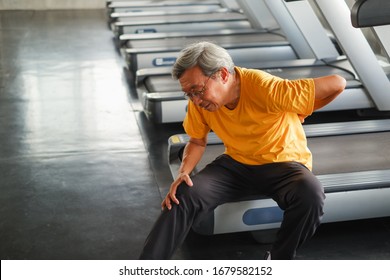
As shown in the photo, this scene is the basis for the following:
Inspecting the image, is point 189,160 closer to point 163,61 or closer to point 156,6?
point 163,61

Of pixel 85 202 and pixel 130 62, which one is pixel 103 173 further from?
pixel 130 62

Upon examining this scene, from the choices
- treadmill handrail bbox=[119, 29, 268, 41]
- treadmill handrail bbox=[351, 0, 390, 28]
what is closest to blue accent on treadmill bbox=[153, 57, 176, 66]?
treadmill handrail bbox=[119, 29, 268, 41]

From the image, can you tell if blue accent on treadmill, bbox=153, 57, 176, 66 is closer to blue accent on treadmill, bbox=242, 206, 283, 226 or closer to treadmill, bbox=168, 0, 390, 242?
treadmill, bbox=168, 0, 390, 242

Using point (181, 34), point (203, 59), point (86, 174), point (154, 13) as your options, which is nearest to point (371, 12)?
point (203, 59)

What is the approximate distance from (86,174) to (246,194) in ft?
4.76

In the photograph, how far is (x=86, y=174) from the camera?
3.76 m

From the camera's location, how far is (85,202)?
11.0ft

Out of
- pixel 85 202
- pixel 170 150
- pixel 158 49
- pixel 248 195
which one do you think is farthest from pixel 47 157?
pixel 158 49

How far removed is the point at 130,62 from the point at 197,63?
11.7ft

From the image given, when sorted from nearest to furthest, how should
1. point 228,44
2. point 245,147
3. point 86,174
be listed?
point 245,147, point 86,174, point 228,44

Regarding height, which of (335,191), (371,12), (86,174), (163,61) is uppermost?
(371,12)

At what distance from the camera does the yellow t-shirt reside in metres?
2.41

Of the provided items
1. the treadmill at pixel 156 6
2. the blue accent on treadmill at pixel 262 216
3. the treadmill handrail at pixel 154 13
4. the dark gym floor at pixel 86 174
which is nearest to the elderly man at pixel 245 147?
the blue accent on treadmill at pixel 262 216

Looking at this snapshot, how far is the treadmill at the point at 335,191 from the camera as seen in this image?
2.74 m
